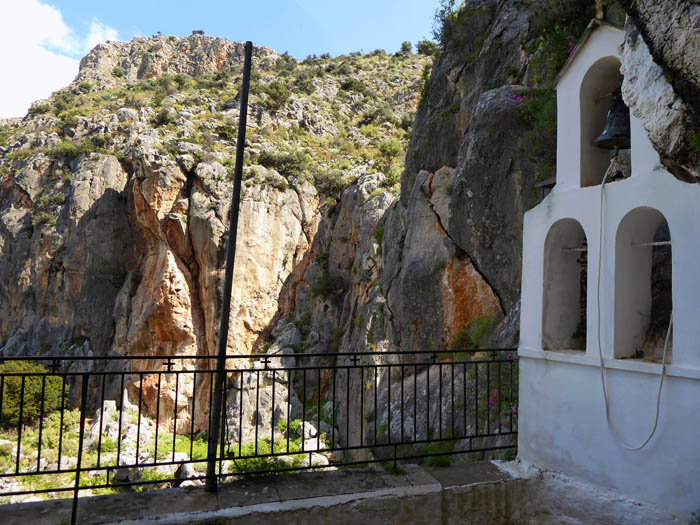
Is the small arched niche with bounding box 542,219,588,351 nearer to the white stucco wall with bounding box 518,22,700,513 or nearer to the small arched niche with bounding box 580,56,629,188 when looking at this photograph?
the white stucco wall with bounding box 518,22,700,513

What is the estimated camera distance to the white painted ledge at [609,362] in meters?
3.36

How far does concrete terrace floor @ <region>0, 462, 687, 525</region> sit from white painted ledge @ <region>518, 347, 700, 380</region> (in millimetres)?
1068

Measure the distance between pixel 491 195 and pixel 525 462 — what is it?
21.0ft

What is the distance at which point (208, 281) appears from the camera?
936 inches

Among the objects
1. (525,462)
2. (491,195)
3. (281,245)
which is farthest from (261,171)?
(525,462)

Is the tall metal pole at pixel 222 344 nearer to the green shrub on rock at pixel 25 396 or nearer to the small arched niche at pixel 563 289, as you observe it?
the small arched niche at pixel 563 289

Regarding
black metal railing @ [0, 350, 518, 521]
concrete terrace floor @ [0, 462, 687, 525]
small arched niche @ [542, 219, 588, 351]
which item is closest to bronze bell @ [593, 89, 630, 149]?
small arched niche @ [542, 219, 588, 351]

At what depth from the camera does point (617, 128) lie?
13.6 feet

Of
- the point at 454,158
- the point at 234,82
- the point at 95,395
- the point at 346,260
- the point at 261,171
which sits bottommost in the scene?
the point at 95,395

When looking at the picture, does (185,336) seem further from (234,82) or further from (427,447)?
(234,82)

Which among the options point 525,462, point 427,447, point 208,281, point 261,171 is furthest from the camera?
point 261,171

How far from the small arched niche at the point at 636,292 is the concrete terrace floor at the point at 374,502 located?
1319 mm

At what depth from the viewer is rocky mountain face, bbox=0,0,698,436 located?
9.70m

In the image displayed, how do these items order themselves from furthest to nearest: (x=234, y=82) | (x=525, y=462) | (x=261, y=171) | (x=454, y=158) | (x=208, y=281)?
(x=234, y=82) < (x=261, y=171) < (x=208, y=281) < (x=454, y=158) < (x=525, y=462)
